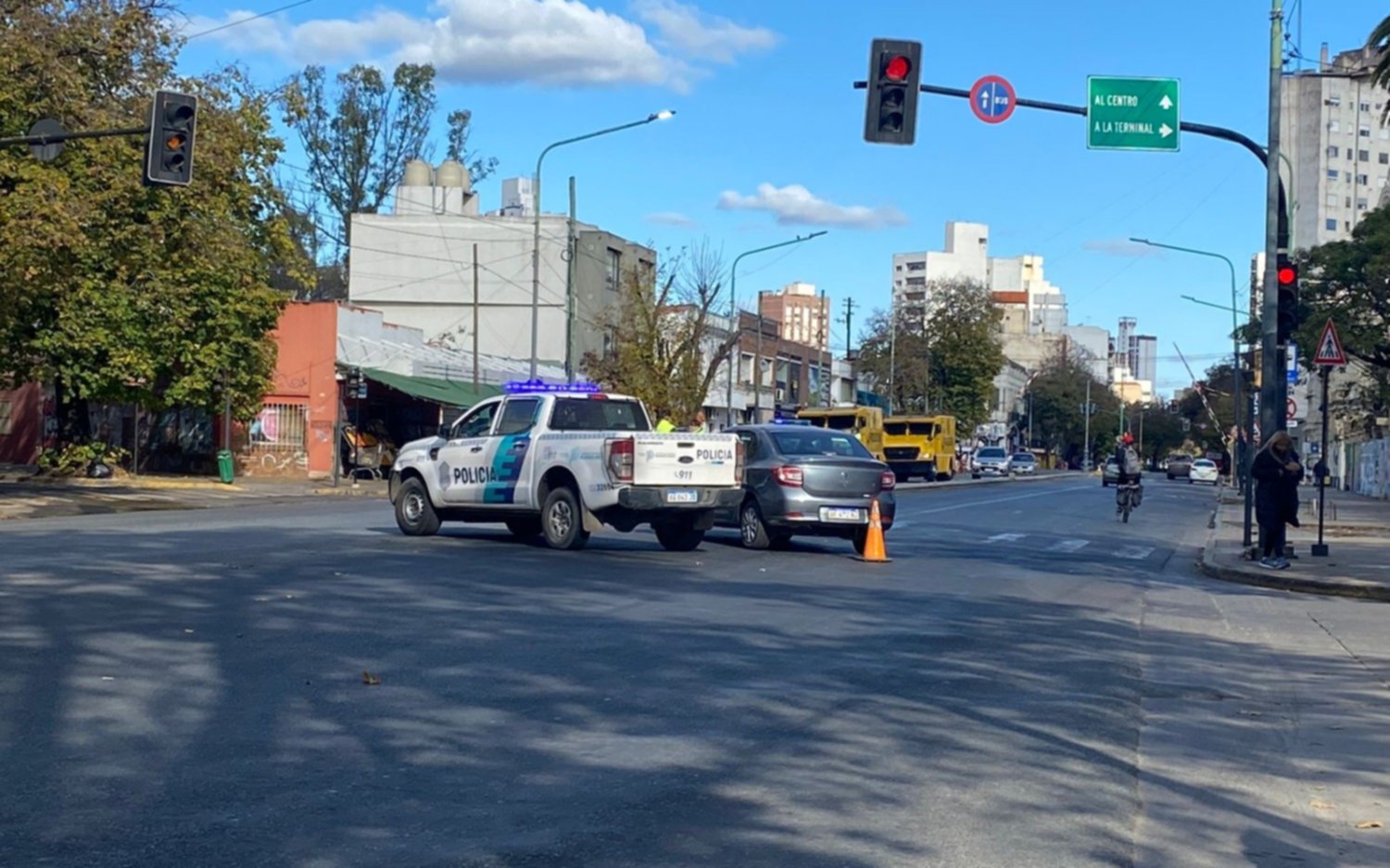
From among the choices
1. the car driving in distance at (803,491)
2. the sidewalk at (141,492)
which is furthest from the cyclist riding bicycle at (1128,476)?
the sidewalk at (141,492)

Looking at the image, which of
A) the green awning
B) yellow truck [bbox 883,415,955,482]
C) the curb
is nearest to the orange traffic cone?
the curb

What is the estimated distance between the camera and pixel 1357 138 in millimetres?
130750

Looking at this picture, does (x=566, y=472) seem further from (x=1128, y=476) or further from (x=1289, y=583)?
(x=1128, y=476)

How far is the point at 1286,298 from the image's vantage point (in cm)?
2112

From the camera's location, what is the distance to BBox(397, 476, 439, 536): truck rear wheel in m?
20.7

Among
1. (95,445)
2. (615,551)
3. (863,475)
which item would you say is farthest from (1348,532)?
(95,445)

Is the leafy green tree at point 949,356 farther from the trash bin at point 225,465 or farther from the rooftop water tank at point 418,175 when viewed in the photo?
the trash bin at point 225,465

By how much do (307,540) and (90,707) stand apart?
11.0 metres

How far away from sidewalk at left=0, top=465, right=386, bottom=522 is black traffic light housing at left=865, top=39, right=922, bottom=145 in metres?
16.3

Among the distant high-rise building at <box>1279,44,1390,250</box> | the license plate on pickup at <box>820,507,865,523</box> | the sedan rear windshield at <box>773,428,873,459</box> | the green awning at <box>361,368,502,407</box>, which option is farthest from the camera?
the distant high-rise building at <box>1279,44,1390,250</box>

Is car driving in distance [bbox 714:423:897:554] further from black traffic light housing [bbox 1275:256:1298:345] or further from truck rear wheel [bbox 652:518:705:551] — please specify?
black traffic light housing [bbox 1275:256:1298:345]

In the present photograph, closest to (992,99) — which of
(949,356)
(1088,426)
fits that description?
(949,356)

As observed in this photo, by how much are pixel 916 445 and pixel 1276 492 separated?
46.0m

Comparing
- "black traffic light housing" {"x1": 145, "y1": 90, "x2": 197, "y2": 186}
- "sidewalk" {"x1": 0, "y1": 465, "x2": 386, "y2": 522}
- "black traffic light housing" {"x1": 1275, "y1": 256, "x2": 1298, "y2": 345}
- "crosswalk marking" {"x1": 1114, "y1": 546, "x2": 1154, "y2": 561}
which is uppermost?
"black traffic light housing" {"x1": 145, "y1": 90, "x2": 197, "y2": 186}
